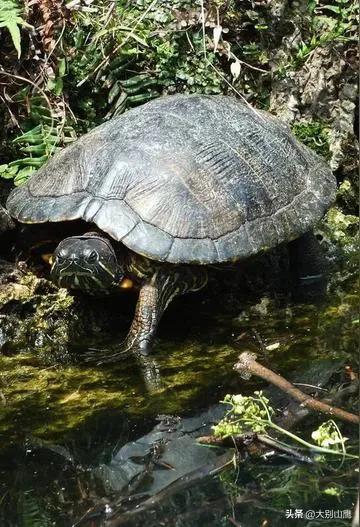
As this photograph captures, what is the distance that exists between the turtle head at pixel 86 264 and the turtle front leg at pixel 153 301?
9.9 inches

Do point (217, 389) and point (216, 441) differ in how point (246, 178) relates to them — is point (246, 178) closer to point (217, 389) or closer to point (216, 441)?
point (217, 389)

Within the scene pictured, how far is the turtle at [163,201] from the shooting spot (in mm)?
5105

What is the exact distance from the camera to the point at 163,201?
5152 mm

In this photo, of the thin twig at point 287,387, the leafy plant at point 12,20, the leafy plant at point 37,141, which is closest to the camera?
the thin twig at point 287,387

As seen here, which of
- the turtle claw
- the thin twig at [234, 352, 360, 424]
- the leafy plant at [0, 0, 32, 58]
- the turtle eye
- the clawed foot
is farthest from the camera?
the leafy plant at [0, 0, 32, 58]

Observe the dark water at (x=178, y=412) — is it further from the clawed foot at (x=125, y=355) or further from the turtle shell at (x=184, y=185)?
the turtle shell at (x=184, y=185)

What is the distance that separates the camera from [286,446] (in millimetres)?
3582

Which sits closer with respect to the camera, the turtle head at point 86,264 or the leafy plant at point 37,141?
the turtle head at point 86,264

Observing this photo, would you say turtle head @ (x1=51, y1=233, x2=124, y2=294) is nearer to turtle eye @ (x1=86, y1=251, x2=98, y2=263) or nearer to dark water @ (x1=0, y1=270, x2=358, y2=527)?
turtle eye @ (x1=86, y1=251, x2=98, y2=263)

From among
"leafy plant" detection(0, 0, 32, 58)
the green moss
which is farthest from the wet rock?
the green moss

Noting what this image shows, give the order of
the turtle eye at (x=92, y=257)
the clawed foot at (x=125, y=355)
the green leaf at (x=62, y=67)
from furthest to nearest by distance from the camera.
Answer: the green leaf at (x=62, y=67) → the turtle eye at (x=92, y=257) → the clawed foot at (x=125, y=355)

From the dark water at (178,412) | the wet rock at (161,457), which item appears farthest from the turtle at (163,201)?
the wet rock at (161,457)

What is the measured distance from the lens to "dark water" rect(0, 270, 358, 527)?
3.25 meters

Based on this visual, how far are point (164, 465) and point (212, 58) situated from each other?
4466mm
